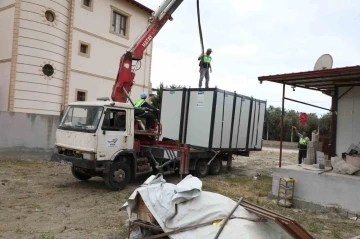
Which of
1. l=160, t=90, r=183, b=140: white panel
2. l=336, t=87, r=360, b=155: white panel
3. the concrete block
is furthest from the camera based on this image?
l=160, t=90, r=183, b=140: white panel

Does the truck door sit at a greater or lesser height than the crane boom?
lesser

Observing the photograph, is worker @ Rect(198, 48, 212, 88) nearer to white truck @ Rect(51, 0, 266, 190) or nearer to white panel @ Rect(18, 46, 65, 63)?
white truck @ Rect(51, 0, 266, 190)

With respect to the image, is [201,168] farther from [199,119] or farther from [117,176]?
[117,176]

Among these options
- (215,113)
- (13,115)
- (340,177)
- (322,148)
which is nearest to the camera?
(340,177)

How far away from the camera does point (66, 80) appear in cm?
1766

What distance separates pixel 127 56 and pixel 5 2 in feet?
30.2

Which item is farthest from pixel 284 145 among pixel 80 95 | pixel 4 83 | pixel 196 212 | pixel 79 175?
pixel 196 212

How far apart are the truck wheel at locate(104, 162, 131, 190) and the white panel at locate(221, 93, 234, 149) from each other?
413cm

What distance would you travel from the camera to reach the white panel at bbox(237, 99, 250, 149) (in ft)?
41.7

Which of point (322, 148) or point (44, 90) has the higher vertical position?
point (44, 90)

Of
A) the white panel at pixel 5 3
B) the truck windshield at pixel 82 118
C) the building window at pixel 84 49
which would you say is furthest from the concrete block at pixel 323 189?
the white panel at pixel 5 3

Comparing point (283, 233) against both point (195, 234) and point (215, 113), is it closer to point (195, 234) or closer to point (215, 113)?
point (195, 234)

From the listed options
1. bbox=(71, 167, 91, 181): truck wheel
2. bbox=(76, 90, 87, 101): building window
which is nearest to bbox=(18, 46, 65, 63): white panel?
bbox=(76, 90, 87, 101): building window

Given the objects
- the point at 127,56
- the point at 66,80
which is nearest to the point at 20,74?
the point at 66,80
